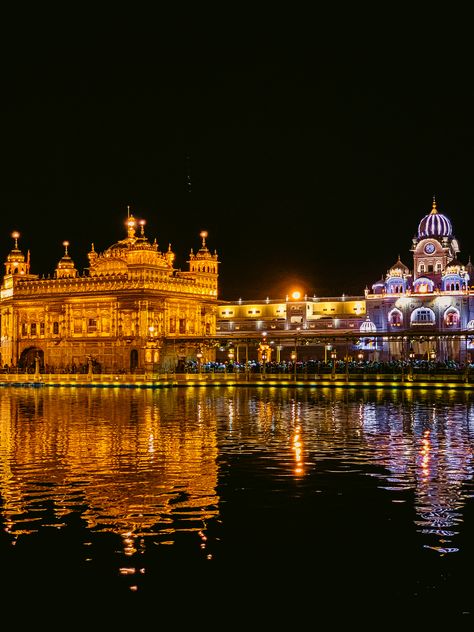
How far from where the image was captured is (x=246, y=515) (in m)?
18.3

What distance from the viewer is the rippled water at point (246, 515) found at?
13.9 metres

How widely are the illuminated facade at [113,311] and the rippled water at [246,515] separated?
4868 centimetres

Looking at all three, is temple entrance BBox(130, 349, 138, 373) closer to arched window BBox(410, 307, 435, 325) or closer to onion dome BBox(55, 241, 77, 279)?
onion dome BBox(55, 241, 77, 279)

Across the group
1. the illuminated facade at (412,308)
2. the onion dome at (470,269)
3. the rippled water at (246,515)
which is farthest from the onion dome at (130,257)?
the rippled water at (246,515)

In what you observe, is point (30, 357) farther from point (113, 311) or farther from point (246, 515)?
point (246, 515)

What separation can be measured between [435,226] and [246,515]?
3753 inches

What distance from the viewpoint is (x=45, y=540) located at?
1633 cm

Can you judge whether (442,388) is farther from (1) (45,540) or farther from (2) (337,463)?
(1) (45,540)

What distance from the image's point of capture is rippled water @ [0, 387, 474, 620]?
45.6 feet

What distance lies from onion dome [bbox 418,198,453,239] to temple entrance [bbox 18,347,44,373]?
4497 centimetres

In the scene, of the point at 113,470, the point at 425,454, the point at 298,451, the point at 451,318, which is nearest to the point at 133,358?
the point at 451,318

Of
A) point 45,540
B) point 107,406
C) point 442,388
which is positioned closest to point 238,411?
point 107,406

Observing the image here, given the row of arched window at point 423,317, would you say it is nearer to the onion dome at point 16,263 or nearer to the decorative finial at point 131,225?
the decorative finial at point 131,225

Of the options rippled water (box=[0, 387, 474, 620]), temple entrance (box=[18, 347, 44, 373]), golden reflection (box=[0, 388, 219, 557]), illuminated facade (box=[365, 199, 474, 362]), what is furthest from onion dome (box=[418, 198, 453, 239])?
rippled water (box=[0, 387, 474, 620])
